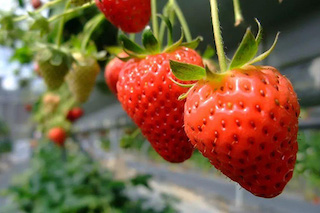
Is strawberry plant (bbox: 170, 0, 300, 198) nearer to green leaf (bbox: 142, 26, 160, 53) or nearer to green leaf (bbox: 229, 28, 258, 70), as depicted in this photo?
green leaf (bbox: 229, 28, 258, 70)

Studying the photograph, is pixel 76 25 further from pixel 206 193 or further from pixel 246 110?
pixel 206 193

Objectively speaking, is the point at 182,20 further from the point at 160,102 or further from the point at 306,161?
the point at 306,161

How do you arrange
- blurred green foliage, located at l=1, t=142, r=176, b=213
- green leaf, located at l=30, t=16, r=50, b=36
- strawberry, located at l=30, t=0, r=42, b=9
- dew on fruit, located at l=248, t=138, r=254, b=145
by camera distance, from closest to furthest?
dew on fruit, located at l=248, t=138, r=254, b=145
green leaf, located at l=30, t=16, r=50, b=36
strawberry, located at l=30, t=0, r=42, b=9
blurred green foliage, located at l=1, t=142, r=176, b=213

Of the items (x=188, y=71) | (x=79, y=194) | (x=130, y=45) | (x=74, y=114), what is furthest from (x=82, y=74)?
(x=74, y=114)

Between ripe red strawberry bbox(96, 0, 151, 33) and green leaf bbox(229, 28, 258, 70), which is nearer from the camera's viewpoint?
green leaf bbox(229, 28, 258, 70)

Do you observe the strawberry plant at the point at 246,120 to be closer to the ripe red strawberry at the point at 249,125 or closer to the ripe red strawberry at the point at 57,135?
the ripe red strawberry at the point at 249,125

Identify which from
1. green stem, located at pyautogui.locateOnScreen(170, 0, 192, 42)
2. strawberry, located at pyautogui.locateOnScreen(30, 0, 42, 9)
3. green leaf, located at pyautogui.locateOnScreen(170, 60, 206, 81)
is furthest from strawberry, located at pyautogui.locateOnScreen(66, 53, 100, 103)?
strawberry, located at pyautogui.locateOnScreen(30, 0, 42, 9)
